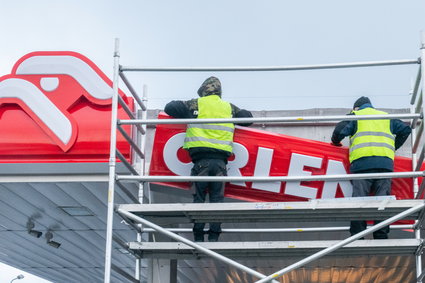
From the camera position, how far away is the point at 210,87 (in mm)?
9961

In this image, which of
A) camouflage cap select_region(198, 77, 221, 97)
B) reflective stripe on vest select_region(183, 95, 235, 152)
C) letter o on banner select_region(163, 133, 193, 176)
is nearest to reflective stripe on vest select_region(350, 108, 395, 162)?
reflective stripe on vest select_region(183, 95, 235, 152)

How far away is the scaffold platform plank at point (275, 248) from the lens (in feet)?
28.7

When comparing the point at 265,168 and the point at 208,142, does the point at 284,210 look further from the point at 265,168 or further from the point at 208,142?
the point at 265,168

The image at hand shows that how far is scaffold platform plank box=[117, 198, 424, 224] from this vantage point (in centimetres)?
848

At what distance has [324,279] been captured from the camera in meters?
16.2

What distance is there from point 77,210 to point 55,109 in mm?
2097

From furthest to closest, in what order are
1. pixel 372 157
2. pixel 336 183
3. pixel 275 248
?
1. pixel 336 183
2. pixel 372 157
3. pixel 275 248

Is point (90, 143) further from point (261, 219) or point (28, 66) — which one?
point (261, 219)

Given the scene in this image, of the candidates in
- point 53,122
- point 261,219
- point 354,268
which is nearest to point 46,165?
point 53,122

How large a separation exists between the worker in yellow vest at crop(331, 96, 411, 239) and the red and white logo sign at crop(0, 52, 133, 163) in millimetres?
3039

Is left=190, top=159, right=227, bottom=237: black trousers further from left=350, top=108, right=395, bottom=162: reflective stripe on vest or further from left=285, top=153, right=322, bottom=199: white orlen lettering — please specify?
left=350, top=108, right=395, bottom=162: reflective stripe on vest

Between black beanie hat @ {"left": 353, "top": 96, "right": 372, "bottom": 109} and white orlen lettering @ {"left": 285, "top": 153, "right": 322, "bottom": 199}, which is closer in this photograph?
black beanie hat @ {"left": 353, "top": 96, "right": 372, "bottom": 109}

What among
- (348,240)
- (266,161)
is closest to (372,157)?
(348,240)

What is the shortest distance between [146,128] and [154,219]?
1855 millimetres
